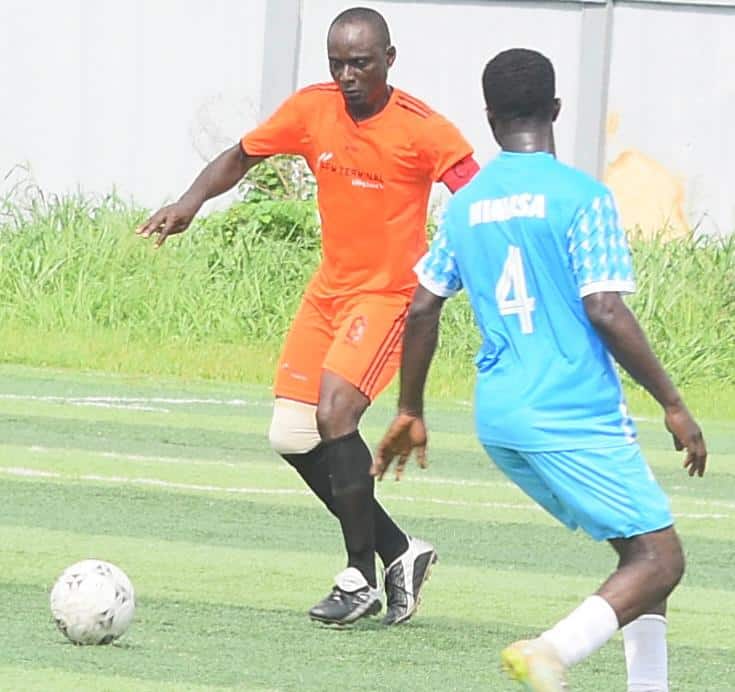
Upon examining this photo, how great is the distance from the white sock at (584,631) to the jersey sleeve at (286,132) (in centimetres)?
291

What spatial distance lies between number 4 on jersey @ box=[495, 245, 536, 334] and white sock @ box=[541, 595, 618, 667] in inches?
27.9

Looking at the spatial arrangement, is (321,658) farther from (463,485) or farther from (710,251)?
(710,251)

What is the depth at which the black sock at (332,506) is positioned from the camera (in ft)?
25.4

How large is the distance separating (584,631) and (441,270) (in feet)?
3.48

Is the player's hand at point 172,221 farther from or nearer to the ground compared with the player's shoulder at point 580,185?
nearer to the ground

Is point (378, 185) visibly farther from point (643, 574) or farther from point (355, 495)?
point (643, 574)

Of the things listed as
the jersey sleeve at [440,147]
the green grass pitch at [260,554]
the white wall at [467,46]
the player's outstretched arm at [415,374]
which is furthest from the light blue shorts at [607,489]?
the white wall at [467,46]

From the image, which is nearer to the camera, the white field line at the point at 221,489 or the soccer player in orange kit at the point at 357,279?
the soccer player in orange kit at the point at 357,279

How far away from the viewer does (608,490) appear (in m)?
5.48

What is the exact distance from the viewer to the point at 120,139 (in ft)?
71.7

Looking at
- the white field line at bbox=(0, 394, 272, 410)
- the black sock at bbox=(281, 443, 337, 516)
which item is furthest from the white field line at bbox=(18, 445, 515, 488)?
the black sock at bbox=(281, 443, 337, 516)

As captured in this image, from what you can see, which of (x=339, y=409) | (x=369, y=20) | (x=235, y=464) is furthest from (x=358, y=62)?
(x=235, y=464)

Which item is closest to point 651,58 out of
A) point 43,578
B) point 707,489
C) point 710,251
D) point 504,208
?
point 710,251

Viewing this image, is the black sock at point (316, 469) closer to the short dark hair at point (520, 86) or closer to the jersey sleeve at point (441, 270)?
the jersey sleeve at point (441, 270)
